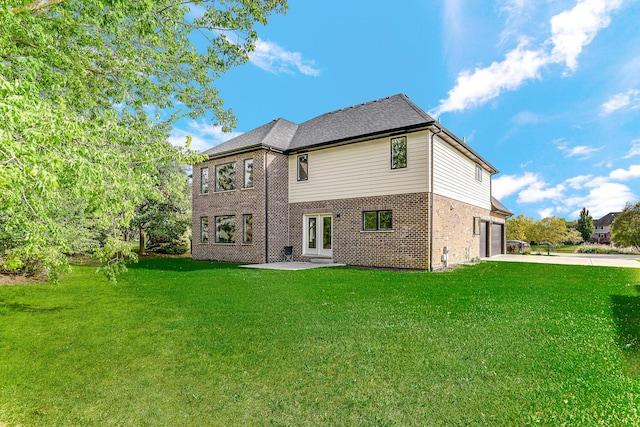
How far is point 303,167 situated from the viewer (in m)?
16.3

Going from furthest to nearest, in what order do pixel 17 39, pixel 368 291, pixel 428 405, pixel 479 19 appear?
pixel 479 19, pixel 368 291, pixel 17 39, pixel 428 405

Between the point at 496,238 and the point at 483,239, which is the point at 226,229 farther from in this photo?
the point at 496,238

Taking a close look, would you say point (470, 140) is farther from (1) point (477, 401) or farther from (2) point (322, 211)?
(1) point (477, 401)

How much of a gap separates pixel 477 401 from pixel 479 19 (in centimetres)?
1524

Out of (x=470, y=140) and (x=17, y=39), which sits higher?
(x=470, y=140)

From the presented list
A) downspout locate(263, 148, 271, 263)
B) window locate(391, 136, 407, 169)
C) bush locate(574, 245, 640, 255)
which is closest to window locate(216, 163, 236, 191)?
downspout locate(263, 148, 271, 263)

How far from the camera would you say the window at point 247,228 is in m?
16.5

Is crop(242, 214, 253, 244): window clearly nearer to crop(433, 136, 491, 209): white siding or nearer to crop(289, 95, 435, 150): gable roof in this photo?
crop(289, 95, 435, 150): gable roof

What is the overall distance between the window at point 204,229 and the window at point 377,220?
9.66 metres

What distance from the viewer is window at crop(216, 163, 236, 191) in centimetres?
1753

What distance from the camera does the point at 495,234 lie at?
22.1m

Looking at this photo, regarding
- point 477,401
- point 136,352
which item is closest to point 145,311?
point 136,352

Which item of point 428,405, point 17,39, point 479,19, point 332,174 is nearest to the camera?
point 428,405

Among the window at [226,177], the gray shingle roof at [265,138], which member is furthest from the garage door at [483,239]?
the window at [226,177]
